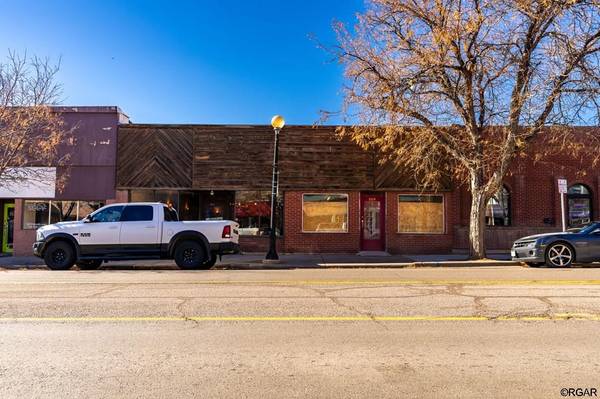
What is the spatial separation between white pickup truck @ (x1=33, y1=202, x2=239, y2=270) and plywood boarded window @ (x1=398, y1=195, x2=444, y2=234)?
821 cm

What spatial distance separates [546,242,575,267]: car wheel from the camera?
46.2 ft

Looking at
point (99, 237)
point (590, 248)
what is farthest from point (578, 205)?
point (99, 237)

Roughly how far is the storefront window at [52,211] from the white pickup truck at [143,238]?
590 cm

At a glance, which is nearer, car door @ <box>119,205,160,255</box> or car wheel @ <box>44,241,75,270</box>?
car door @ <box>119,205,160,255</box>

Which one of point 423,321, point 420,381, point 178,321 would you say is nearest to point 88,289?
point 178,321

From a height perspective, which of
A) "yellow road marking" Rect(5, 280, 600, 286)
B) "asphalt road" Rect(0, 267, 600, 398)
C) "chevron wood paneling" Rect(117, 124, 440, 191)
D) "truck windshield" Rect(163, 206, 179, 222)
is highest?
"chevron wood paneling" Rect(117, 124, 440, 191)

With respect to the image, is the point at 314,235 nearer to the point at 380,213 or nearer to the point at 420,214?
the point at 380,213

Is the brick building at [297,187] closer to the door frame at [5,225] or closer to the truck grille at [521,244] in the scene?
the door frame at [5,225]

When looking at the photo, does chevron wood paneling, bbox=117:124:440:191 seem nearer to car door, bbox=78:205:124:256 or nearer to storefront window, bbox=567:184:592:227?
car door, bbox=78:205:124:256

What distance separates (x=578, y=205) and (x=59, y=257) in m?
19.2

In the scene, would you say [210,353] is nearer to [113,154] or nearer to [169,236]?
[169,236]

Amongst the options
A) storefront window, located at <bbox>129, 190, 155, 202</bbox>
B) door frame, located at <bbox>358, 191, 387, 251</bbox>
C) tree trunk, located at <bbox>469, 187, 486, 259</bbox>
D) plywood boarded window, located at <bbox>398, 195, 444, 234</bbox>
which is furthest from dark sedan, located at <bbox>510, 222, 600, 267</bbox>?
storefront window, located at <bbox>129, 190, 155, 202</bbox>

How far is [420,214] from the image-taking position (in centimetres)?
1972

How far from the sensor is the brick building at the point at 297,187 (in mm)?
19531
